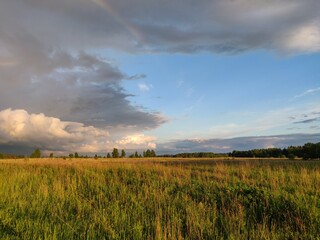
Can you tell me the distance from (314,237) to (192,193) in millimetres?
4529

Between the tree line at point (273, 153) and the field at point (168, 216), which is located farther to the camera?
the tree line at point (273, 153)

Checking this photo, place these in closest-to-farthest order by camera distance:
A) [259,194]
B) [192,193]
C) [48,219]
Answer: [48,219] < [259,194] < [192,193]

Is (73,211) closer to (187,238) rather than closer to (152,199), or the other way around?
(152,199)

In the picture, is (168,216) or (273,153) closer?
(168,216)

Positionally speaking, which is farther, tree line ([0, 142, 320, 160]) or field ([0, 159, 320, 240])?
tree line ([0, 142, 320, 160])

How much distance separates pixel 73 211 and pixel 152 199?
7.78ft

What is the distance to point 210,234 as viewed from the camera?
626 cm

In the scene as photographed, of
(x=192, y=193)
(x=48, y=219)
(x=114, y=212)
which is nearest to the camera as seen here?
(x=48, y=219)

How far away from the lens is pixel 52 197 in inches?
387

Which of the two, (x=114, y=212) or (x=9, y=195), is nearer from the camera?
(x=114, y=212)

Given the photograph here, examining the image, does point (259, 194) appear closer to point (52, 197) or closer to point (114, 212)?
point (114, 212)

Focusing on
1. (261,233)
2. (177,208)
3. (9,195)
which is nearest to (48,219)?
(177,208)

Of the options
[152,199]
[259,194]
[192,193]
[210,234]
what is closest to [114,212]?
[152,199]

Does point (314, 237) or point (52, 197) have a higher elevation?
point (52, 197)
